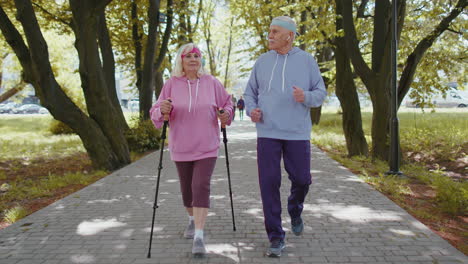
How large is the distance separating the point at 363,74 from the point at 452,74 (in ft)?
23.7

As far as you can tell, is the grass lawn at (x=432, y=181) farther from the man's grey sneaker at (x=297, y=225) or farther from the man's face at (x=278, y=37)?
the man's face at (x=278, y=37)

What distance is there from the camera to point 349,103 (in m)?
12.1

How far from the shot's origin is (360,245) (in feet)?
14.4

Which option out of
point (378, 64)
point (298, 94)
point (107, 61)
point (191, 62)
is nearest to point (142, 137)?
point (107, 61)

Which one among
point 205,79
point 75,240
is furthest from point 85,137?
point 205,79

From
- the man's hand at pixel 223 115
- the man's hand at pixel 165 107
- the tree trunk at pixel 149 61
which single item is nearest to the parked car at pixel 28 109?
the tree trunk at pixel 149 61

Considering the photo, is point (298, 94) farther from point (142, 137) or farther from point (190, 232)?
point (142, 137)

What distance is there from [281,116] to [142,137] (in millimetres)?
10227

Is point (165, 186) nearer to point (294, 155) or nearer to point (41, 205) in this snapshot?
point (41, 205)

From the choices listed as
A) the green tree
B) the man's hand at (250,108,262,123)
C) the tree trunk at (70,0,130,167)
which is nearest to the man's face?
the man's hand at (250,108,262,123)

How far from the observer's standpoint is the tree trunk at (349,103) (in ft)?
39.1

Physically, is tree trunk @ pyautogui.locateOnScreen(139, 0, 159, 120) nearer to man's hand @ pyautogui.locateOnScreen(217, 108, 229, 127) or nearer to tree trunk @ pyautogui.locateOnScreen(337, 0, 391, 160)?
tree trunk @ pyautogui.locateOnScreen(337, 0, 391, 160)

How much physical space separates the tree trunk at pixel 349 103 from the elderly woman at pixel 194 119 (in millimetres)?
8185

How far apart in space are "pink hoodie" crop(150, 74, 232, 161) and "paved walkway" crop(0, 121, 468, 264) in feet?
3.26
